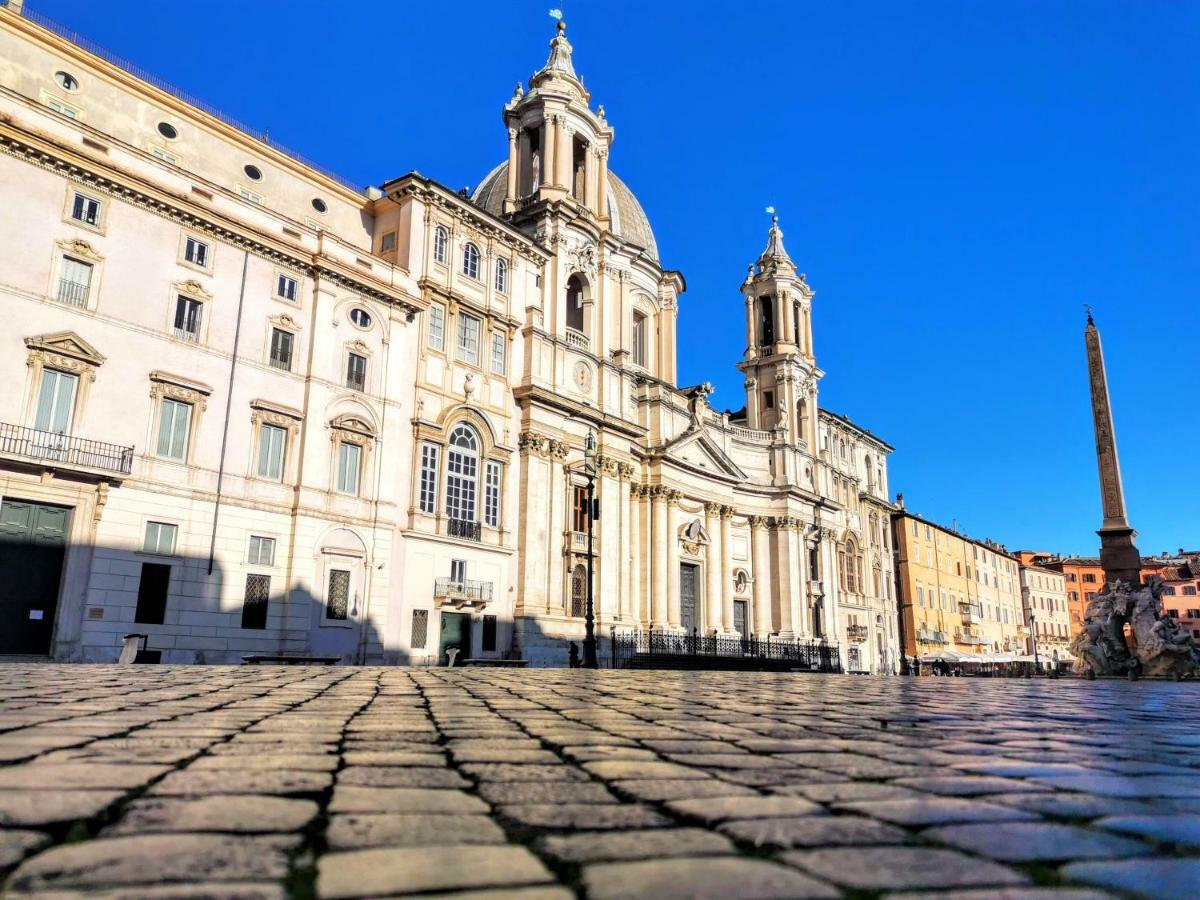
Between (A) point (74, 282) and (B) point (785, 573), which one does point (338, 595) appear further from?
(B) point (785, 573)

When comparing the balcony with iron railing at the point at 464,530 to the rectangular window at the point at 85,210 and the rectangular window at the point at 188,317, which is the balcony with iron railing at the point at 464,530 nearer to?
the rectangular window at the point at 188,317

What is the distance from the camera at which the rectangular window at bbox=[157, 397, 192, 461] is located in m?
23.2

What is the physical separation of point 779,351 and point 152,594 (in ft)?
140

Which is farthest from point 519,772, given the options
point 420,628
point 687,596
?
point 687,596

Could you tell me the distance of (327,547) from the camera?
86.1 ft

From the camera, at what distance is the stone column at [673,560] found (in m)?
43.0

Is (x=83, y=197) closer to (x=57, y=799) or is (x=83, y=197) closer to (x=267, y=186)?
(x=267, y=186)

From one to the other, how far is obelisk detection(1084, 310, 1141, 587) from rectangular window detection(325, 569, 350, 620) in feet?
73.8

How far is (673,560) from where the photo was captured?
44.2 meters

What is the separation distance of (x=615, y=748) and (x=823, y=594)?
51802 millimetres

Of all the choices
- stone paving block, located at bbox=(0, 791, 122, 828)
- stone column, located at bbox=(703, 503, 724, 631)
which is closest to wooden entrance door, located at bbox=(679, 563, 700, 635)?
stone column, located at bbox=(703, 503, 724, 631)

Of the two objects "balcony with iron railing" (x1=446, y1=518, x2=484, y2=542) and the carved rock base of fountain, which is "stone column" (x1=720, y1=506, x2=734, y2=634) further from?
the carved rock base of fountain

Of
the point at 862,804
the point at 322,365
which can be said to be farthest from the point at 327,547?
the point at 862,804

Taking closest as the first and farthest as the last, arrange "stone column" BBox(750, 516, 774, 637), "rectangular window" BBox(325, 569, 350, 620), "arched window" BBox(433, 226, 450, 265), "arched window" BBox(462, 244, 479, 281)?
"rectangular window" BBox(325, 569, 350, 620), "arched window" BBox(433, 226, 450, 265), "arched window" BBox(462, 244, 479, 281), "stone column" BBox(750, 516, 774, 637)
